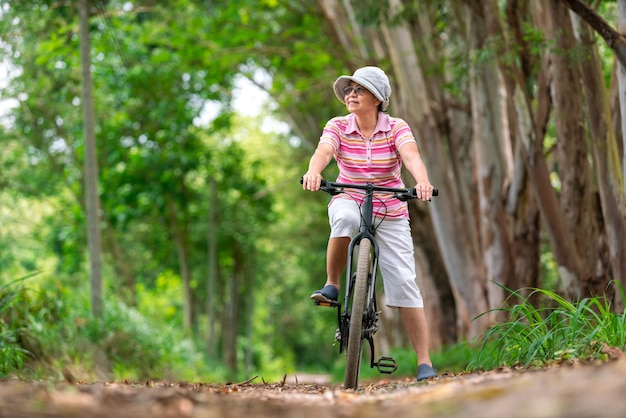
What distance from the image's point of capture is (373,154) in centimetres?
598

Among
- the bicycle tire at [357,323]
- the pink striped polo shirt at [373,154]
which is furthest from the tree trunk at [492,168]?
the bicycle tire at [357,323]

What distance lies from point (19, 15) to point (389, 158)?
10262 mm

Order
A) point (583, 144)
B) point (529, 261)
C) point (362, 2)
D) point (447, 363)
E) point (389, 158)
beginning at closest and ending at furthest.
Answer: point (389, 158) < point (583, 144) < point (447, 363) < point (529, 261) < point (362, 2)

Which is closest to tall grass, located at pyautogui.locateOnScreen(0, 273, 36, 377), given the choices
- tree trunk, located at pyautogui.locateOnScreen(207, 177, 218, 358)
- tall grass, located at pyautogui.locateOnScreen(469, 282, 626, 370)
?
tall grass, located at pyautogui.locateOnScreen(469, 282, 626, 370)

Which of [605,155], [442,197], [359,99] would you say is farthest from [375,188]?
[442,197]

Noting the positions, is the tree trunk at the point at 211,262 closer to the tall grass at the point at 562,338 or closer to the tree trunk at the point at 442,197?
the tree trunk at the point at 442,197

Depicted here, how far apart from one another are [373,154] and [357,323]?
117cm

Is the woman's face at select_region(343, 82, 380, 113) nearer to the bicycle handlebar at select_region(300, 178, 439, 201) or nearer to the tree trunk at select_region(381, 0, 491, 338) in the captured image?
the bicycle handlebar at select_region(300, 178, 439, 201)

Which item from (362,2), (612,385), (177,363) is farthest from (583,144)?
(177,363)

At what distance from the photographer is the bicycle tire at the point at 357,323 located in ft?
18.0

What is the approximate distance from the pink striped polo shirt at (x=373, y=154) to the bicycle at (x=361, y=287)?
17cm

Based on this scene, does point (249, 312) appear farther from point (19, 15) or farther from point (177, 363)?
point (19, 15)

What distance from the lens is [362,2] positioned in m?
14.0

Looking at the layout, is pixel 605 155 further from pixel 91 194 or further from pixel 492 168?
pixel 91 194
